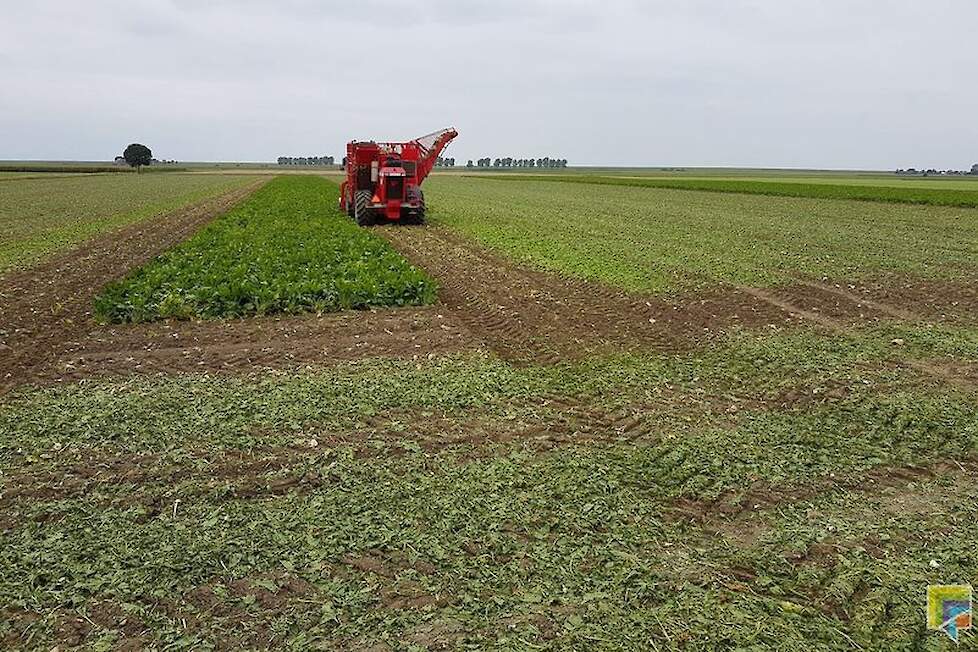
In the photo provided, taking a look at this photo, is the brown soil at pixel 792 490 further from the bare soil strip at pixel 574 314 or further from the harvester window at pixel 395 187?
the harvester window at pixel 395 187

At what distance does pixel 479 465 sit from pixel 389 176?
61.7ft

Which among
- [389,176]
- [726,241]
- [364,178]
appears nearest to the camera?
[726,241]

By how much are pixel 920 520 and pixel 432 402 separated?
436 centimetres

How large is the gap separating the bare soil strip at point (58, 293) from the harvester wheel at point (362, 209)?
5907 mm

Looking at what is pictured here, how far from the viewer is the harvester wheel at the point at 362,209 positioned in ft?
75.4

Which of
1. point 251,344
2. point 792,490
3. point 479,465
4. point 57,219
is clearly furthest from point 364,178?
point 792,490

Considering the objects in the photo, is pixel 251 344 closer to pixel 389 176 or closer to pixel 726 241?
pixel 389 176

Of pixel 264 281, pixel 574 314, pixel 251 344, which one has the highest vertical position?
pixel 264 281

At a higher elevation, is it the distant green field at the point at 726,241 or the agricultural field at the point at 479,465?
the distant green field at the point at 726,241

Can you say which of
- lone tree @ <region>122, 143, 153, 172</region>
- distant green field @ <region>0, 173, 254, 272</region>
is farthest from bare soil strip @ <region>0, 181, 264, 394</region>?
lone tree @ <region>122, 143, 153, 172</region>

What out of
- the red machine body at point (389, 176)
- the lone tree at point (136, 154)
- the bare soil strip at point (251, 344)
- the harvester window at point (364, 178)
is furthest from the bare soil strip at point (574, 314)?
the lone tree at point (136, 154)

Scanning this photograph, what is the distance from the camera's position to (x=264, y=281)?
38.1 ft

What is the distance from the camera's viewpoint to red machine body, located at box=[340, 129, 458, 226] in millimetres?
22891

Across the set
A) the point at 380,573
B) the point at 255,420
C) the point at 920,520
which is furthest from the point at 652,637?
the point at 255,420
